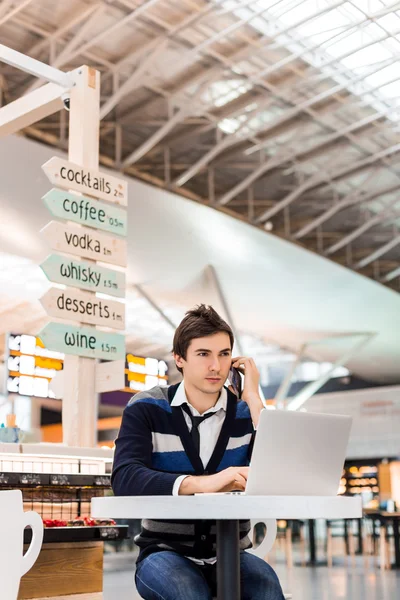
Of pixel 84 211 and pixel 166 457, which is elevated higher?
pixel 84 211

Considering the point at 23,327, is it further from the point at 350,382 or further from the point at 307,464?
the point at 307,464

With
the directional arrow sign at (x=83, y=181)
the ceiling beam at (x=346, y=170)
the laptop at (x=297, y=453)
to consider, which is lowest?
the laptop at (x=297, y=453)

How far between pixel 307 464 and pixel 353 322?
72.7ft

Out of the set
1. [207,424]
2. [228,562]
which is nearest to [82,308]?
[207,424]

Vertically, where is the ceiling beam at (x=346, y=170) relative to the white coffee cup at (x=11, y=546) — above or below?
above

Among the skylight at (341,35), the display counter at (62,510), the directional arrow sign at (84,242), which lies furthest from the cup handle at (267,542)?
the skylight at (341,35)

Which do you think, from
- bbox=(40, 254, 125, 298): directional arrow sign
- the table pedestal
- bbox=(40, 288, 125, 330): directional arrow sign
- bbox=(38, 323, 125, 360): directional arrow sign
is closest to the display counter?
bbox=(38, 323, 125, 360): directional arrow sign

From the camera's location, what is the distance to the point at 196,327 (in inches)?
98.2

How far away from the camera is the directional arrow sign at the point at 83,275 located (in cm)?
500

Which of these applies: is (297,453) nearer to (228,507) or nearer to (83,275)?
(228,507)

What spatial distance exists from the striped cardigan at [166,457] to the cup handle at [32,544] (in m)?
0.32

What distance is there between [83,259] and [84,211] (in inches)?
13.0

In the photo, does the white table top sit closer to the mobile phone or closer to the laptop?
the laptop

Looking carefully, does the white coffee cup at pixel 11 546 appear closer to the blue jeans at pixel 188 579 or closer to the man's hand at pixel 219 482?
the blue jeans at pixel 188 579
